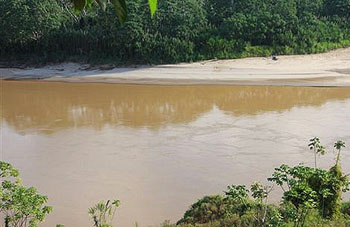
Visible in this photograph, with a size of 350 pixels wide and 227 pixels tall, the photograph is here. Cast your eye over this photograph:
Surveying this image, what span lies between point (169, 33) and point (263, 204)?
18.4 metres

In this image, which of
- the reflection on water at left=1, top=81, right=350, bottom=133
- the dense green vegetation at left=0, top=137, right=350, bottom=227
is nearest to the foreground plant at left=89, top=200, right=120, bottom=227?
the dense green vegetation at left=0, top=137, right=350, bottom=227

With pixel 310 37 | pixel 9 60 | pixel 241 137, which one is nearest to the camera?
pixel 241 137

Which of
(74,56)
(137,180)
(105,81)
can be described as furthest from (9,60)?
(137,180)

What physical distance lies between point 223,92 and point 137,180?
938 cm

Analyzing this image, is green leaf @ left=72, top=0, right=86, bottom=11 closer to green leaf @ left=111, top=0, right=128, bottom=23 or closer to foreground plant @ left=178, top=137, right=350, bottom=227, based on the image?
green leaf @ left=111, top=0, right=128, bottom=23

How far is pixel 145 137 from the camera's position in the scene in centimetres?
1295

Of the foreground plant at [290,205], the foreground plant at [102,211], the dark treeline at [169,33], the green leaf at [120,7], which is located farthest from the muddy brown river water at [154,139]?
the green leaf at [120,7]

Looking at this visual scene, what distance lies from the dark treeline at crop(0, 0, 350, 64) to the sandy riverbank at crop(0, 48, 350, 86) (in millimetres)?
855

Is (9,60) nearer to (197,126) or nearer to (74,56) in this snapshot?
(74,56)

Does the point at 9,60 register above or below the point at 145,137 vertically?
above

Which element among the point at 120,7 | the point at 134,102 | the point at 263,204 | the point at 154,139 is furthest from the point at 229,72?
the point at 120,7

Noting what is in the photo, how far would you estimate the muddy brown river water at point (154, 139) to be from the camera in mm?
9125

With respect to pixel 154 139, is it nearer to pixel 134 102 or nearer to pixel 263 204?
→ pixel 134 102

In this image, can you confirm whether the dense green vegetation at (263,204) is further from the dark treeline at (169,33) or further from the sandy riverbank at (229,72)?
the dark treeline at (169,33)
